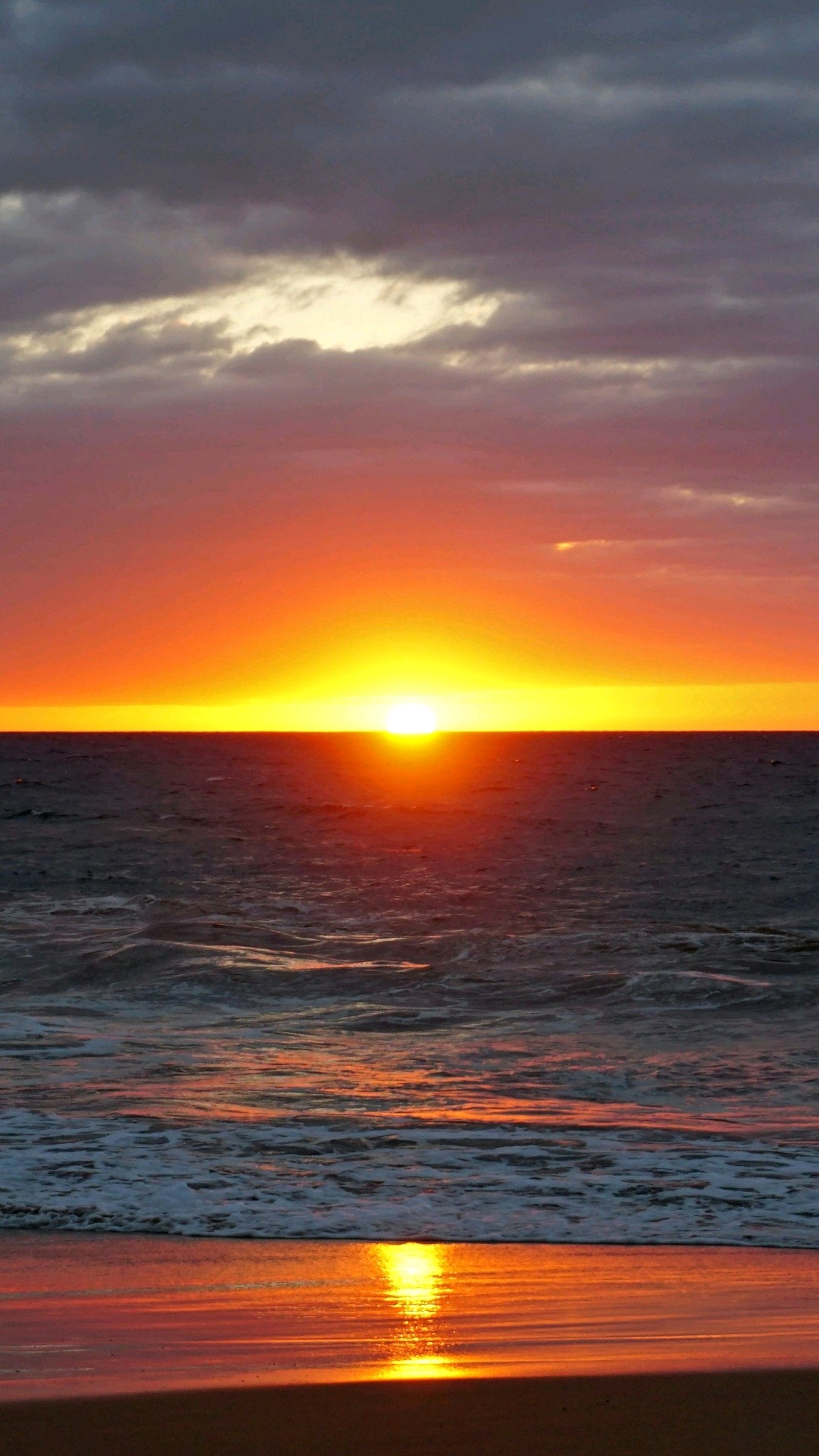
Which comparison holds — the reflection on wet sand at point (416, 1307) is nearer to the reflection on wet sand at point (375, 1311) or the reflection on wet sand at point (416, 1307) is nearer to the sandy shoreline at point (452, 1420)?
the reflection on wet sand at point (375, 1311)

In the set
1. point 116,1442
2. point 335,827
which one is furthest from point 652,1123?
point 335,827

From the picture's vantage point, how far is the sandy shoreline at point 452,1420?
5.04 m

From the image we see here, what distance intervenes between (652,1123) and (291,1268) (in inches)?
181

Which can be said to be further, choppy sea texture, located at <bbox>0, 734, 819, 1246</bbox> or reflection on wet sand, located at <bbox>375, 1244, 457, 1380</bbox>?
choppy sea texture, located at <bbox>0, 734, 819, 1246</bbox>

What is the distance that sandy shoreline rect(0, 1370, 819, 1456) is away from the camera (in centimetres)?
504

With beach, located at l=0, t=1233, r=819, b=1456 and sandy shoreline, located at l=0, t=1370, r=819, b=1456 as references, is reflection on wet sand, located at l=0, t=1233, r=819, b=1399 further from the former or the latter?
sandy shoreline, located at l=0, t=1370, r=819, b=1456

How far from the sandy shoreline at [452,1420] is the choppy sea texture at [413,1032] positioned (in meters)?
2.51

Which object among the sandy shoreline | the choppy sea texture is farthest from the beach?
the choppy sea texture

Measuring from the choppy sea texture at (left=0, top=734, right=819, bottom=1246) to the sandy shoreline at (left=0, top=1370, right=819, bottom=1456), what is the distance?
2.51m

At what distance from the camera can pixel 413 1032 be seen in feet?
54.3

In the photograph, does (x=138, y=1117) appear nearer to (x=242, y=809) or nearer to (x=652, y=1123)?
(x=652, y=1123)

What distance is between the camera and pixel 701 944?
24625mm

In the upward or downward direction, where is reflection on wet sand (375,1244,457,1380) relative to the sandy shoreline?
downward

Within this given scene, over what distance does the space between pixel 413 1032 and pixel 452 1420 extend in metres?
11.3
